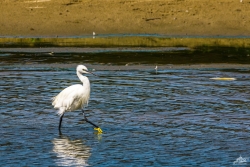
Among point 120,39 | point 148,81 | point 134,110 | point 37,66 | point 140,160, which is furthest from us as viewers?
point 120,39

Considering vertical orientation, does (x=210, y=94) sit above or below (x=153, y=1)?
below

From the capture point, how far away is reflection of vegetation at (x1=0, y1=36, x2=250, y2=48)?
26.0 m

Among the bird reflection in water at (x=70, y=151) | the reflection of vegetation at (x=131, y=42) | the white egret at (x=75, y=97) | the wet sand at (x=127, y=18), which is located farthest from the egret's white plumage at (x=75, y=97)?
the wet sand at (x=127, y=18)

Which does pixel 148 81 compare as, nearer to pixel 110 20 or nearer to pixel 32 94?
pixel 32 94

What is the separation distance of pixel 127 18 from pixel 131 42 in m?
2.90

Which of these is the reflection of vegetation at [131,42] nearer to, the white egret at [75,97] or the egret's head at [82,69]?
the egret's head at [82,69]

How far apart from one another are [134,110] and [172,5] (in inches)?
673

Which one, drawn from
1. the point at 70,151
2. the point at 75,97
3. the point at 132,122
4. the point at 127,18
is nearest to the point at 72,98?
the point at 75,97

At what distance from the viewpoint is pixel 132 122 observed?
12.3 metres

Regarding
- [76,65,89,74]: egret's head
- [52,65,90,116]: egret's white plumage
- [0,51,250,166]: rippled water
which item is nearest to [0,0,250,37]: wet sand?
[0,51,250,166]: rippled water

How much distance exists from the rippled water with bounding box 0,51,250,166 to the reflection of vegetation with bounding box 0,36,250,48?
7.30 metres

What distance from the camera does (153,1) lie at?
3042cm

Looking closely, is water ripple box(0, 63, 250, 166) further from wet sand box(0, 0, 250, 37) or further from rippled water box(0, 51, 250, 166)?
wet sand box(0, 0, 250, 37)

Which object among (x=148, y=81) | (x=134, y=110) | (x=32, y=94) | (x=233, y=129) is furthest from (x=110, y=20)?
(x=233, y=129)
